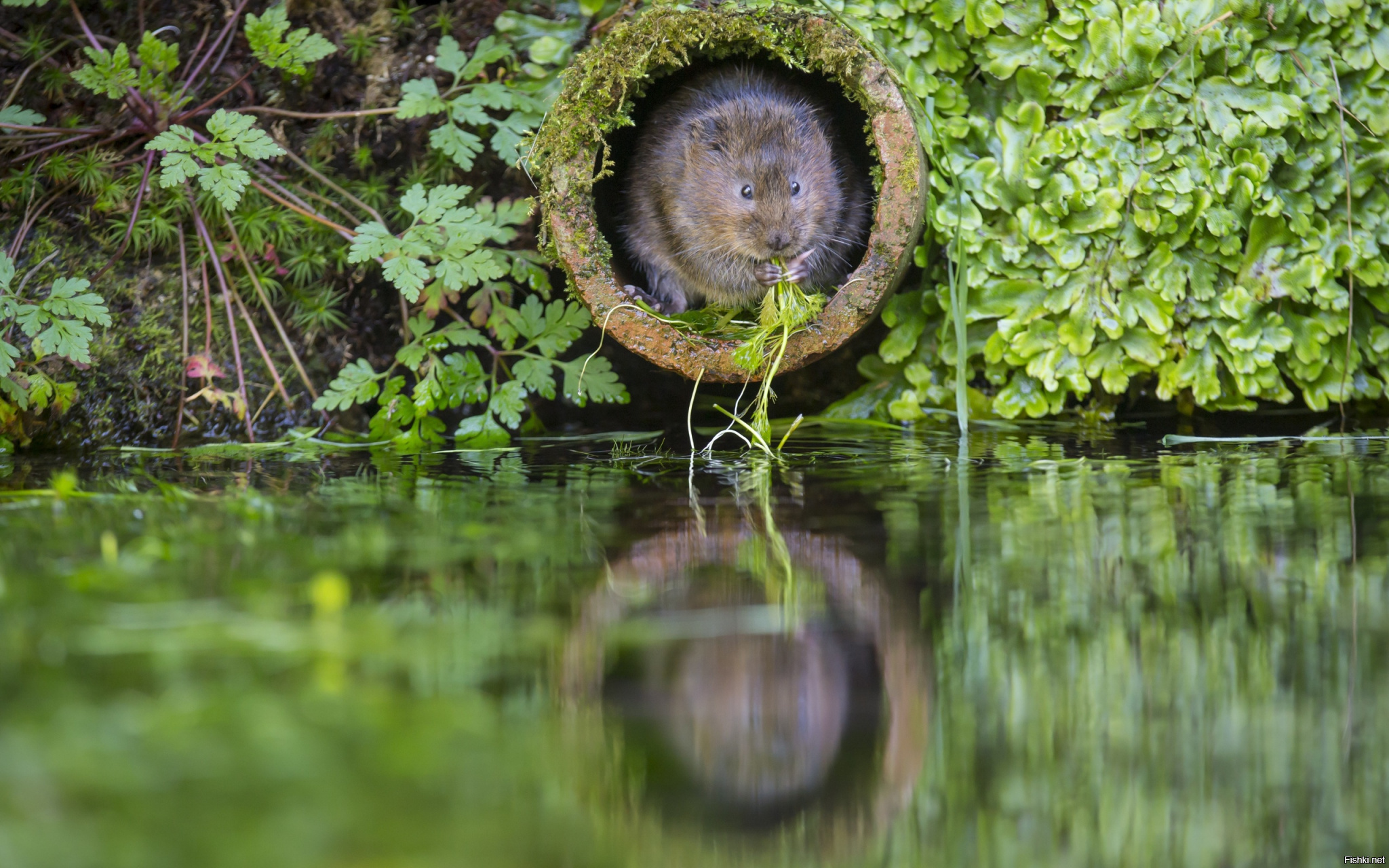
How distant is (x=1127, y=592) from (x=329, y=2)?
346 centimetres

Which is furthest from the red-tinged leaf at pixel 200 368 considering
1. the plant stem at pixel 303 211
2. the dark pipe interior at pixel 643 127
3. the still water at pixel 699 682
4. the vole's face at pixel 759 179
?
the vole's face at pixel 759 179

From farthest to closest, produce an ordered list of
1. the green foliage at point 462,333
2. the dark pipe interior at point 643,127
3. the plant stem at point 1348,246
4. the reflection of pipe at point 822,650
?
the dark pipe interior at point 643,127, the green foliage at point 462,333, the plant stem at point 1348,246, the reflection of pipe at point 822,650

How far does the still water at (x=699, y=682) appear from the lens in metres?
1.00

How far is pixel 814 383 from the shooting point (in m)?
3.91

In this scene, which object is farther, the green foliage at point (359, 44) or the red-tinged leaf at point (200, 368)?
the green foliage at point (359, 44)

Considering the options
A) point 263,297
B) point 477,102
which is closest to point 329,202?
point 263,297

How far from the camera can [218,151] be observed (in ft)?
10.2

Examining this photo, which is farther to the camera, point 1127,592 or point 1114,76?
point 1114,76

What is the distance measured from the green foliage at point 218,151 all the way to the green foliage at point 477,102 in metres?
0.46

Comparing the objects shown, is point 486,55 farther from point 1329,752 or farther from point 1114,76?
point 1329,752

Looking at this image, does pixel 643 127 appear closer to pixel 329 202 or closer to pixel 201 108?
pixel 329 202

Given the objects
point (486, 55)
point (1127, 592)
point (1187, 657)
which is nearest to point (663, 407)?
point (486, 55)

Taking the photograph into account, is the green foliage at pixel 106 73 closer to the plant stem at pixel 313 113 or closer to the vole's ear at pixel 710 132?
the plant stem at pixel 313 113

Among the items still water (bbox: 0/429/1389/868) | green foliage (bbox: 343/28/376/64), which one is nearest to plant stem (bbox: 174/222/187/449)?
green foliage (bbox: 343/28/376/64)
